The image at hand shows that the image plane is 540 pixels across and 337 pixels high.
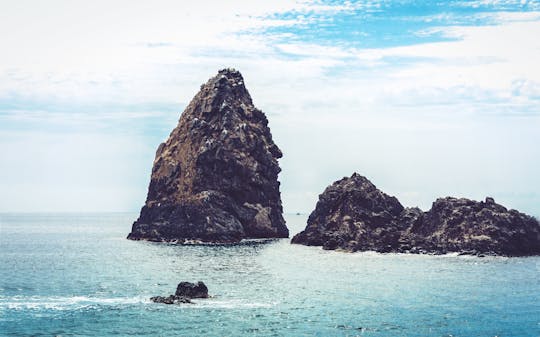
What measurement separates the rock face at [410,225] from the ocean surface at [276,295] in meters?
6.49

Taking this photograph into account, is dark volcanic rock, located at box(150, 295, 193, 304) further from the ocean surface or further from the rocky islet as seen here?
the rocky islet

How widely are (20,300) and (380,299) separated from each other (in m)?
47.8

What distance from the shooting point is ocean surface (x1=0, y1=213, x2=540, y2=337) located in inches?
2955

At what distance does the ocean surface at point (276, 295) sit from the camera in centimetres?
7506

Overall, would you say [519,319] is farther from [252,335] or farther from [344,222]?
[344,222]

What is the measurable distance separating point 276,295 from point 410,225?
7946 cm

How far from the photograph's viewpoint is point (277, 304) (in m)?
91.1

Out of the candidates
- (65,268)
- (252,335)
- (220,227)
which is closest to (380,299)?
(252,335)

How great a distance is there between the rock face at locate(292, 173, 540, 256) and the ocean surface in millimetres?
6493

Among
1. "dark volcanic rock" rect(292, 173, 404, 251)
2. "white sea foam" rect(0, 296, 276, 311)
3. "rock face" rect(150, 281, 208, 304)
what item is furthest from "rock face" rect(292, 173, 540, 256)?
"rock face" rect(150, 281, 208, 304)

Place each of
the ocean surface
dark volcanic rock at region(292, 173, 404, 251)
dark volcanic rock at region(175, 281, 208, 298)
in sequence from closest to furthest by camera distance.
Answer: the ocean surface, dark volcanic rock at region(175, 281, 208, 298), dark volcanic rock at region(292, 173, 404, 251)

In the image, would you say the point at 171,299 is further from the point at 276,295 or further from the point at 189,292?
the point at 276,295

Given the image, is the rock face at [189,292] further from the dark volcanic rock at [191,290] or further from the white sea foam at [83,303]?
the white sea foam at [83,303]

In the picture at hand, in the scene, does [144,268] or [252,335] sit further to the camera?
[144,268]
